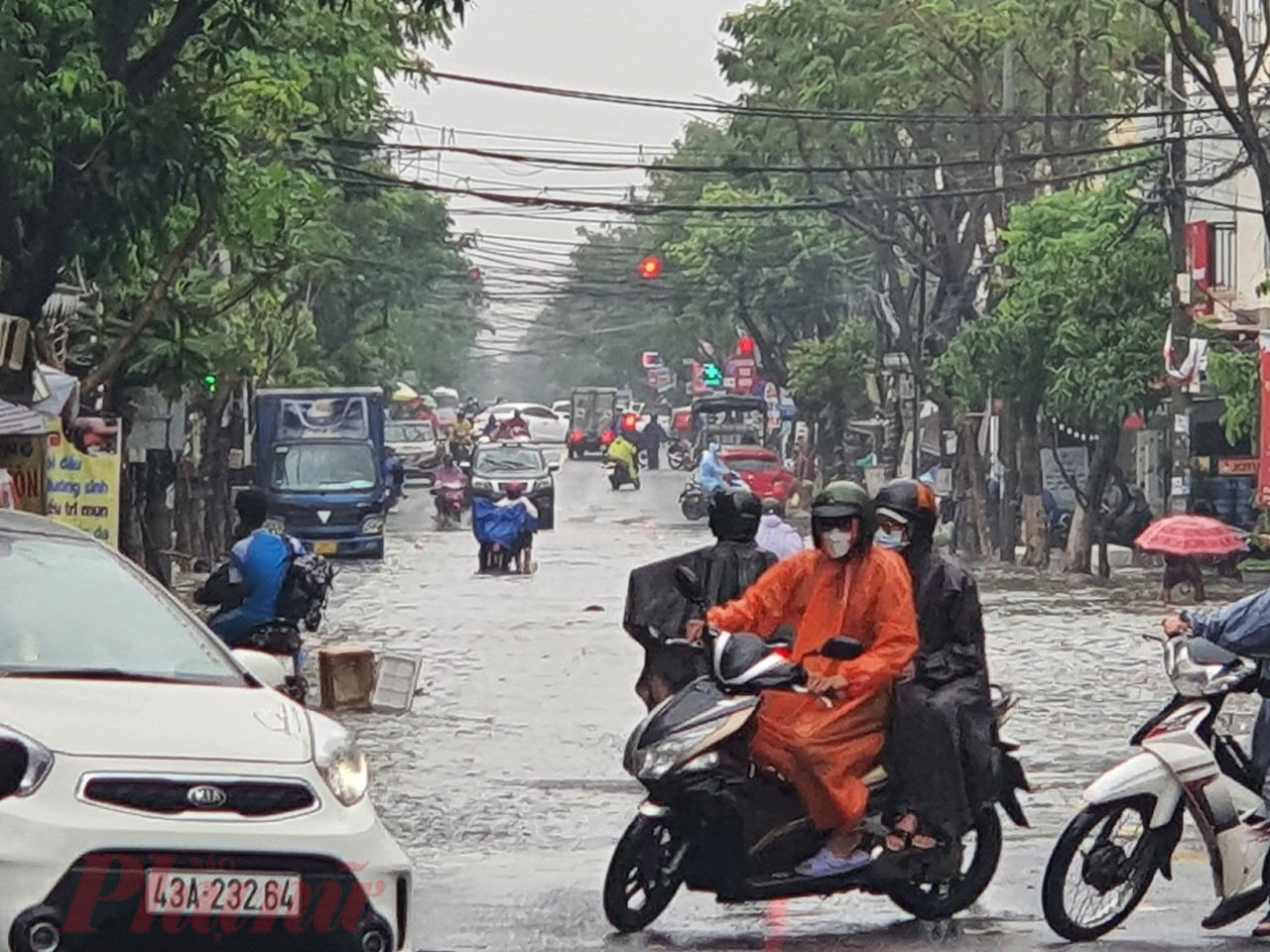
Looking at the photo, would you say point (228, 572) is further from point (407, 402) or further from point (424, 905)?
point (407, 402)

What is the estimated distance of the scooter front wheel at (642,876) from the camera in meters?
9.88

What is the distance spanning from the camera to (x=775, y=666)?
9484mm

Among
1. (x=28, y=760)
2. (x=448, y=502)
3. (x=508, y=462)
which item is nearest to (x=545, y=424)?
(x=448, y=502)

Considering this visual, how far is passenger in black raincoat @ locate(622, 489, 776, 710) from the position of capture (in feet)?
40.9

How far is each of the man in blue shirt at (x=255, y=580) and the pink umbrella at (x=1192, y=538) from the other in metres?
17.5

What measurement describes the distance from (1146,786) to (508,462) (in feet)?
149

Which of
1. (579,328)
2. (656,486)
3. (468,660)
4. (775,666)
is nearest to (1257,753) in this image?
(775,666)

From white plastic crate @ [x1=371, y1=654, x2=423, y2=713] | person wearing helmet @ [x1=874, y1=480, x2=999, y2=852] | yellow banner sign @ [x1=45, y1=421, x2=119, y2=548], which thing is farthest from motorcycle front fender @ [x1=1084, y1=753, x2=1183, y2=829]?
yellow banner sign @ [x1=45, y1=421, x2=119, y2=548]

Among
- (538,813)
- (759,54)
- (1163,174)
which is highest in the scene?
(759,54)

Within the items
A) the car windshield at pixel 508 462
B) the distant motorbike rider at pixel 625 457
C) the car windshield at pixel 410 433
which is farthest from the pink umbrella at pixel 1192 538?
the car windshield at pixel 410 433

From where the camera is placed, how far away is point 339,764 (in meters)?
7.55

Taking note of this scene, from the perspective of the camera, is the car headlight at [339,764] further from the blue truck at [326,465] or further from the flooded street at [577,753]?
the blue truck at [326,465]

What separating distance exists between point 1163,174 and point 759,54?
12.3 metres

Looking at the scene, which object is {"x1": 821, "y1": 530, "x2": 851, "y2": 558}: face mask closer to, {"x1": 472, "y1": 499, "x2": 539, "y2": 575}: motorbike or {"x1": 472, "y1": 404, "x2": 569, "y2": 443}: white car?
{"x1": 472, "y1": 499, "x2": 539, "y2": 575}: motorbike
